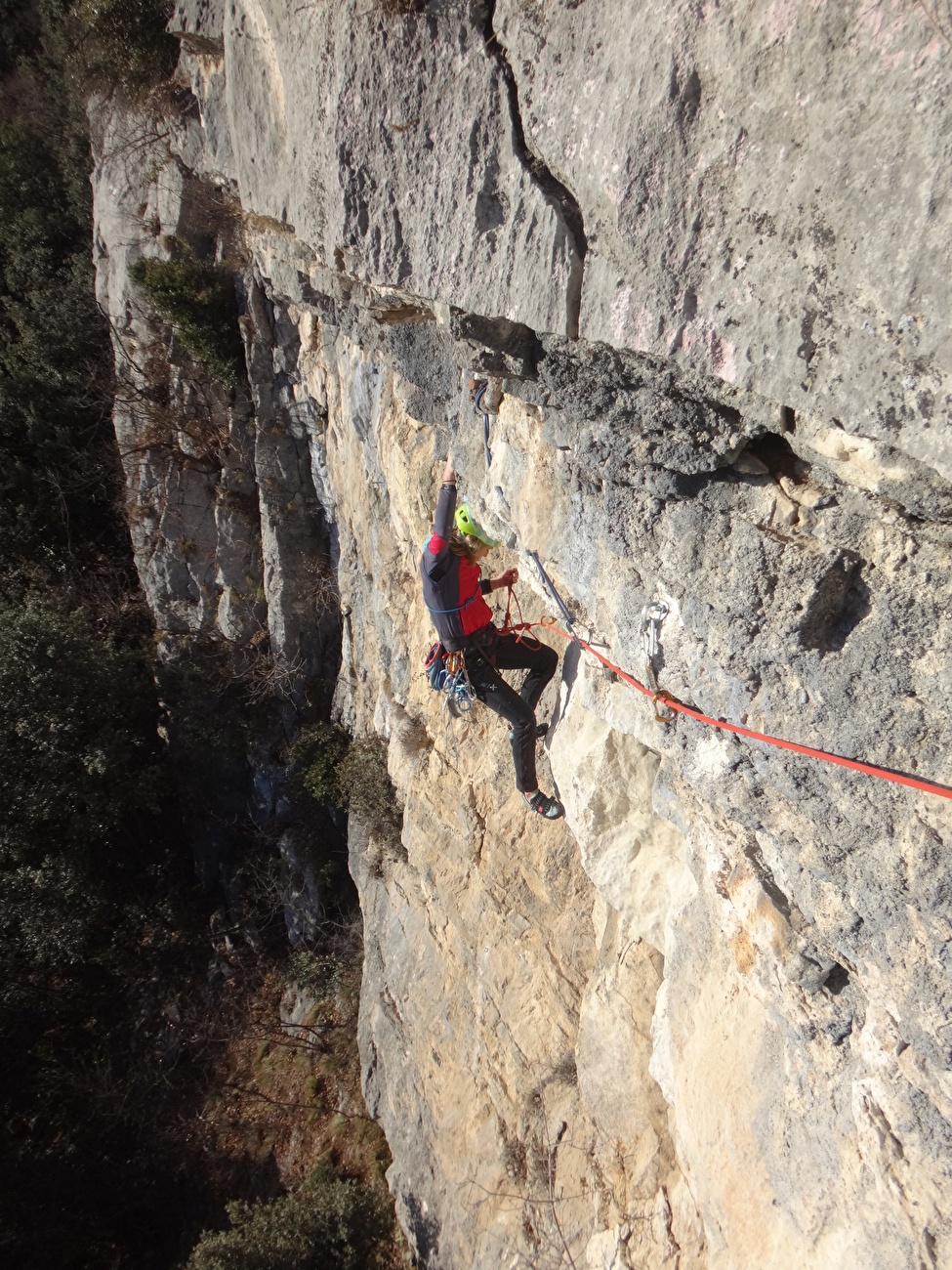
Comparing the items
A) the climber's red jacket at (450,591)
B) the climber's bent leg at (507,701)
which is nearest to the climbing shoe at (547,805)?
the climber's bent leg at (507,701)

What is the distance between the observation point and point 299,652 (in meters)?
9.32

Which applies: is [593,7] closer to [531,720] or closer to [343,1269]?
[531,720]

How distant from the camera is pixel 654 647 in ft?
9.23

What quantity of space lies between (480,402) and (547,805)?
2691 millimetres

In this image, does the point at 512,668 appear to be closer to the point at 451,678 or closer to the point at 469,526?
the point at 451,678

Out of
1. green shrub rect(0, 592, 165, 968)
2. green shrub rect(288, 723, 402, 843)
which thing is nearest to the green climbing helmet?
green shrub rect(288, 723, 402, 843)

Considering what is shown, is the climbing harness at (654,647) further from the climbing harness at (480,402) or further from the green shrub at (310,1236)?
the green shrub at (310,1236)

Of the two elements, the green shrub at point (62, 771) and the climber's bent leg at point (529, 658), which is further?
the green shrub at point (62, 771)

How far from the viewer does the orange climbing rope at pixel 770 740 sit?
6.20ft

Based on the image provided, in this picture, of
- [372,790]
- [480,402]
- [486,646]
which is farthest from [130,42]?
[372,790]

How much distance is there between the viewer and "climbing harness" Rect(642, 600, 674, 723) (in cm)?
277

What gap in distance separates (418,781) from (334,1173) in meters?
5.66

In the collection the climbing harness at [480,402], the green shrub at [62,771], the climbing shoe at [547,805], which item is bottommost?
the green shrub at [62,771]

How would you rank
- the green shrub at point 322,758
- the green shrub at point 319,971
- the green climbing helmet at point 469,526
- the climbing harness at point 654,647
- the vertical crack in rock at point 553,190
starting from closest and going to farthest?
the vertical crack in rock at point 553,190 < the climbing harness at point 654,647 < the green climbing helmet at point 469,526 < the green shrub at point 322,758 < the green shrub at point 319,971
